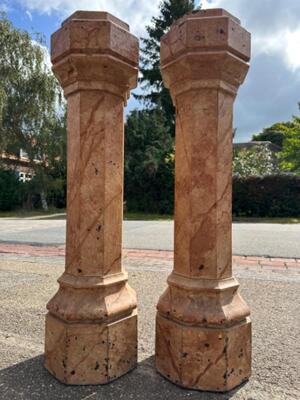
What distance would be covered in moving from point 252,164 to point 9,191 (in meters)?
15.9

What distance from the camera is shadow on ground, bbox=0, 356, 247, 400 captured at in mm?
1779

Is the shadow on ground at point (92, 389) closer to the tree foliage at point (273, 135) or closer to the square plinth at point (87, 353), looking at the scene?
the square plinth at point (87, 353)

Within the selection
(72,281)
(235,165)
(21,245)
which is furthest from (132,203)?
(72,281)

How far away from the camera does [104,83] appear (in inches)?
76.9

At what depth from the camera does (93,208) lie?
196 cm

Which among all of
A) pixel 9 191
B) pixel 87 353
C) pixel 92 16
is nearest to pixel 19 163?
pixel 9 191

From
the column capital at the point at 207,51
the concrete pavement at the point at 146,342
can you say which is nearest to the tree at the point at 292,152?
the concrete pavement at the point at 146,342

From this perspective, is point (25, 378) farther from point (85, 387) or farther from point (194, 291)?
point (194, 291)

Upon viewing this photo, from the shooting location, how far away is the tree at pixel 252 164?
19.0 metres

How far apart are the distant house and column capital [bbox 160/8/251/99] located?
917 inches

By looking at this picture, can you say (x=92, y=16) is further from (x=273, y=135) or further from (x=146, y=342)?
(x=273, y=135)

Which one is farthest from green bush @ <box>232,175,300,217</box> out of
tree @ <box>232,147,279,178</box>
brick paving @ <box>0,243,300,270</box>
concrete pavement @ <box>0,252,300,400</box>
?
concrete pavement @ <box>0,252,300,400</box>

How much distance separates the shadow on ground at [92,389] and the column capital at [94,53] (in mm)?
1570

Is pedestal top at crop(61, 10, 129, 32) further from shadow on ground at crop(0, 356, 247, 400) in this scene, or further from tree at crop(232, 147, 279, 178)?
tree at crop(232, 147, 279, 178)
